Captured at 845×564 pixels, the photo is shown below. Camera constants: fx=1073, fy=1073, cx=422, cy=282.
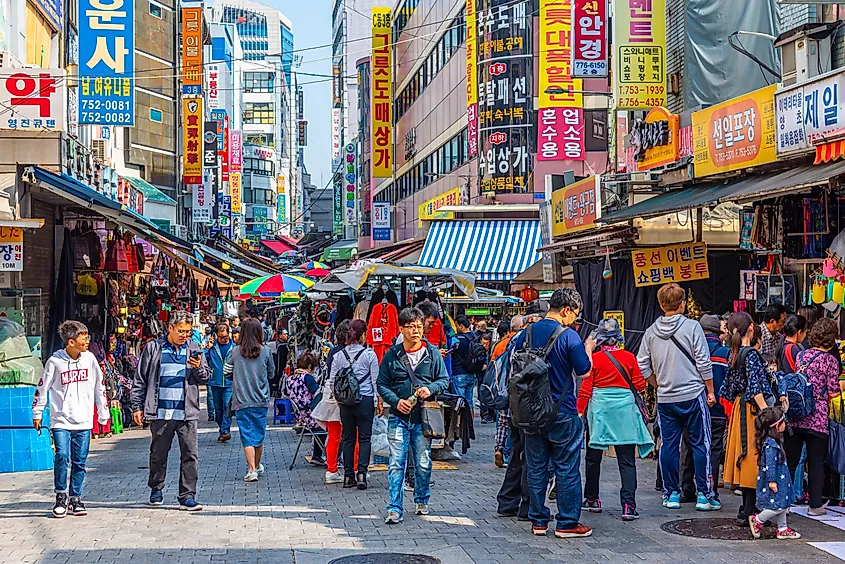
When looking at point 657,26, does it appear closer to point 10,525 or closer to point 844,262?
point 844,262

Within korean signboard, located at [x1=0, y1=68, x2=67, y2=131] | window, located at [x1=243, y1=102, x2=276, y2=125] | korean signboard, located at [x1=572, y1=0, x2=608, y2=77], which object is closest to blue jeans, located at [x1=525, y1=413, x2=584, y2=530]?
korean signboard, located at [x1=0, y1=68, x2=67, y2=131]

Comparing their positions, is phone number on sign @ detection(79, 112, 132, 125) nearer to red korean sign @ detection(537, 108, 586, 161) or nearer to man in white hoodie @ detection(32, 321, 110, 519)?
red korean sign @ detection(537, 108, 586, 161)

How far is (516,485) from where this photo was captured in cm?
938

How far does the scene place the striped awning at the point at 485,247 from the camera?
23.6m

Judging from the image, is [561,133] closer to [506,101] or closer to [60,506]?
[506,101]

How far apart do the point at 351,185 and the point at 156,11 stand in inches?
1297

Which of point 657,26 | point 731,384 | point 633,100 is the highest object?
point 657,26

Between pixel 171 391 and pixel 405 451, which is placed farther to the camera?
pixel 171 391

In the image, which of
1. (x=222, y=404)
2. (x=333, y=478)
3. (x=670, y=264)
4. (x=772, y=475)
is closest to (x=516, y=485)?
(x=772, y=475)

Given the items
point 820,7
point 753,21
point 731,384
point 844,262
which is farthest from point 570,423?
point 753,21

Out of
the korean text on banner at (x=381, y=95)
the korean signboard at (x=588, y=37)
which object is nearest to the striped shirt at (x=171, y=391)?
the korean signboard at (x=588, y=37)

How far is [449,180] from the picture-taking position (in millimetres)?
37688

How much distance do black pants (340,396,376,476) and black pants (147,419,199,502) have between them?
1.86m

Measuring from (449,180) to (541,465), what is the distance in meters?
29.6
